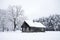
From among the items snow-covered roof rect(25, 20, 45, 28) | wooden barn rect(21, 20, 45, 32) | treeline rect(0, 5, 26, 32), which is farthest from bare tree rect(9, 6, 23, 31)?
snow-covered roof rect(25, 20, 45, 28)

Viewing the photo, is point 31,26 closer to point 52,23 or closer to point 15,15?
point 15,15

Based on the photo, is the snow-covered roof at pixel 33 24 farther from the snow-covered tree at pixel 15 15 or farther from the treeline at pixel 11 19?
the snow-covered tree at pixel 15 15

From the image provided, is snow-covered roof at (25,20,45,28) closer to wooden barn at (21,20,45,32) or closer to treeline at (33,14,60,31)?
wooden barn at (21,20,45,32)

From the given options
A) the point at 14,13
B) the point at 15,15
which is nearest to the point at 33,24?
the point at 15,15

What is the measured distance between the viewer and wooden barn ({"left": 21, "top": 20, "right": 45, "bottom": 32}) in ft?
37.9

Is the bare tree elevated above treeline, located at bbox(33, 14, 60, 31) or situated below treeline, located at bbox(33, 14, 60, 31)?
above

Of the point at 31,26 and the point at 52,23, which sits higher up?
the point at 52,23

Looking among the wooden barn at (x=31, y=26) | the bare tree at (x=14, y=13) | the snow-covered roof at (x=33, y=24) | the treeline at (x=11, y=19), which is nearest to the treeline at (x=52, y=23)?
the snow-covered roof at (x=33, y=24)

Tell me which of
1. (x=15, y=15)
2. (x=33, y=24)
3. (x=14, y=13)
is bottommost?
(x=33, y=24)

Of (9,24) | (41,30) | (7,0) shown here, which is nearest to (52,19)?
(41,30)

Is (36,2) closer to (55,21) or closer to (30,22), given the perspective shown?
(30,22)

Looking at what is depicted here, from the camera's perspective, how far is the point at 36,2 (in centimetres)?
833

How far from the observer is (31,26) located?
11.5 m

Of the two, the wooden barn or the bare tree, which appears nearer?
the wooden barn
